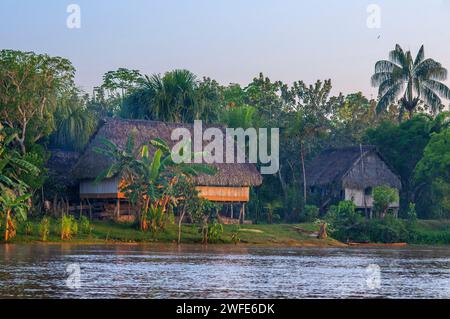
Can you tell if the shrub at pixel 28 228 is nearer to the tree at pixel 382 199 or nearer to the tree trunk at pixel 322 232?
the tree trunk at pixel 322 232

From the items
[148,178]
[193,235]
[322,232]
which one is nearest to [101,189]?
[148,178]

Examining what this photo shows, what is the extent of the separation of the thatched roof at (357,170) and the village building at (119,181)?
5.33 m

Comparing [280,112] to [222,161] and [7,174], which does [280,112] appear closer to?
[222,161]

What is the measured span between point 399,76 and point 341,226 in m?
16.3

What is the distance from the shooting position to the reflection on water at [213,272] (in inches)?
820

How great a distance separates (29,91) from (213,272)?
1750 cm

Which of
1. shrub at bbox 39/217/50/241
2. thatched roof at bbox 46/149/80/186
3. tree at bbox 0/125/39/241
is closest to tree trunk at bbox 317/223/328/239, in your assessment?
thatched roof at bbox 46/149/80/186

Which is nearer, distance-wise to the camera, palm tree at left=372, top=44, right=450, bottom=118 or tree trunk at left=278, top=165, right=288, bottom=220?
tree trunk at left=278, top=165, right=288, bottom=220

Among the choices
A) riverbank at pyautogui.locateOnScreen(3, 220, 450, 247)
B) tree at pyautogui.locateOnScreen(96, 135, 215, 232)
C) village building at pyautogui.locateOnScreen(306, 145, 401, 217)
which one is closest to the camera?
riverbank at pyautogui.locateOnScreen(3, 220, 450, 247)

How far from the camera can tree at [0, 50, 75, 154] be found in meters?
39.8

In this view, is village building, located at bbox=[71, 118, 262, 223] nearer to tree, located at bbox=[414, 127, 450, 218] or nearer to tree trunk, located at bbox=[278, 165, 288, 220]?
tree trunk, located at bbox=[278, 165, 288, 220]

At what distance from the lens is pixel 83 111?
47.1 metres

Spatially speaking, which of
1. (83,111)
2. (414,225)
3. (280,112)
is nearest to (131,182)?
(83,111)
